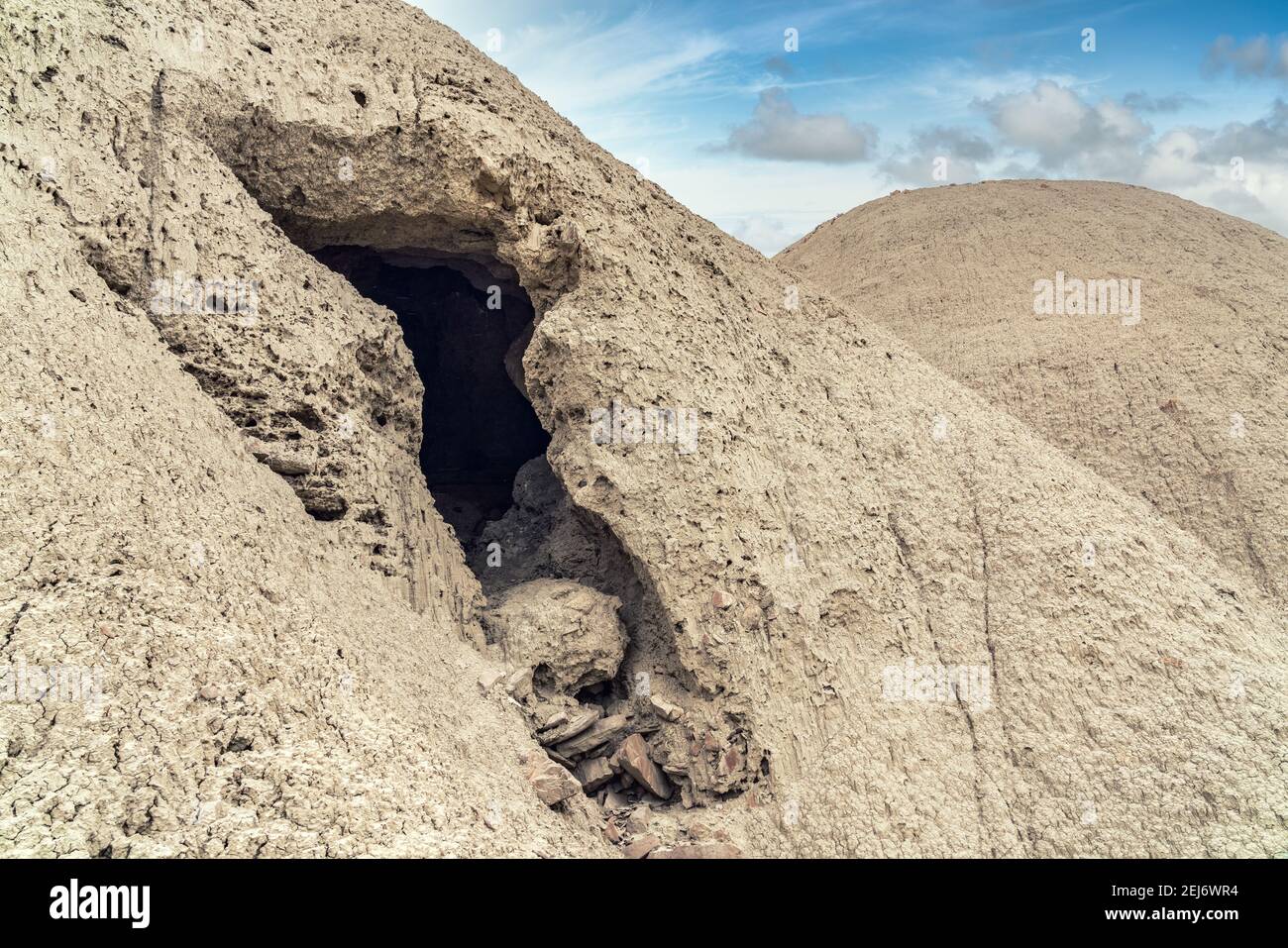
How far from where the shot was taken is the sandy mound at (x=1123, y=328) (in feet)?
36.2

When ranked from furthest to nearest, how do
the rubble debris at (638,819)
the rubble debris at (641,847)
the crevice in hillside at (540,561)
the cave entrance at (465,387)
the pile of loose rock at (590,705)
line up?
the cave entrance at (465,387)
the crevice in hillside at (540,561)
the pile of loose rock at (590,705)
the rubble debris at (638,819)
the rubble debris at (641,847)

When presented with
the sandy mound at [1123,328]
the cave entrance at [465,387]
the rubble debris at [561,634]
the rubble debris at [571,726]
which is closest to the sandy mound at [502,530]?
the rubble debris at [571,726]

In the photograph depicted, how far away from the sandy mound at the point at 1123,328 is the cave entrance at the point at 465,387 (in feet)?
13.2

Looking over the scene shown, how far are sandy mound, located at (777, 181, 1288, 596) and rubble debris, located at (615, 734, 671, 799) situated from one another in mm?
6340

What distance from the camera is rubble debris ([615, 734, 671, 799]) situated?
7414mm

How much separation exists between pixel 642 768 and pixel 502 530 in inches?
118

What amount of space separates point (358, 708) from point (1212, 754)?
6.52 m

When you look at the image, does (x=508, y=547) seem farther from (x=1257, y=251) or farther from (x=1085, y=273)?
(x=1257, y=251)

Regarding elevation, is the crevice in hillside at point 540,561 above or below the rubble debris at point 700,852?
above

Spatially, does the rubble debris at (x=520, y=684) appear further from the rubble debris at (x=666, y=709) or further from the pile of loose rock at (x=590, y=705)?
the rubble debris at (x=666, y=709)

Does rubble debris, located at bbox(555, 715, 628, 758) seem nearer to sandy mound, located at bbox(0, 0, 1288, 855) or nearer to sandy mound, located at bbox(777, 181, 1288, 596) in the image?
sandy mound, located at bbox(0, 0, 1288, 855)

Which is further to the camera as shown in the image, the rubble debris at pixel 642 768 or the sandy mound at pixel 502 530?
the rubble debris at pixel 642 768

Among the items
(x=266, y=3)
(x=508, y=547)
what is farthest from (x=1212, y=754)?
(x=266, y=3)

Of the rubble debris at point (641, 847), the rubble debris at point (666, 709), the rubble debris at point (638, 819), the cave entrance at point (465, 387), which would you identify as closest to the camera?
the rubble debris at point (641, 847)
